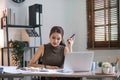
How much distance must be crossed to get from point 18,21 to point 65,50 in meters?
2.03

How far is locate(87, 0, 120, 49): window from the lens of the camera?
4.16 m

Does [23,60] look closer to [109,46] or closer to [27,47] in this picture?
[27,47]

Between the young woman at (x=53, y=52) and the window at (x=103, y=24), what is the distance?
1.65m

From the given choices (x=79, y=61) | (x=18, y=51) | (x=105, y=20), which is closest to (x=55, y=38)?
(x=79, y=61)

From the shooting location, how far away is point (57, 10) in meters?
4.82

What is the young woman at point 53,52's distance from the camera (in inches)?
105

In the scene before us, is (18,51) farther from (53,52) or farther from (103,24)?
(103,24)

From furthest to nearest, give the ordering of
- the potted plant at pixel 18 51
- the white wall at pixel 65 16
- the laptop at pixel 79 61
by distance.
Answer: the white wall at pixel 65 16 < the potted plant at pixel 18 51 < the laptop at pixel 79 61

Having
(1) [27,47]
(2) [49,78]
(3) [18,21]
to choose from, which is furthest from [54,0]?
(2) [49,78]

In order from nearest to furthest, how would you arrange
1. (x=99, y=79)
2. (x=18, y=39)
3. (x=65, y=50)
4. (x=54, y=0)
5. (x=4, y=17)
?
(x=99, y=79) → (x=65, y=50) → (x=4, y=17) → (x=18, y=39) → (x=54, y=0)

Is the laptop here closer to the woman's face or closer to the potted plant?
the woman's face

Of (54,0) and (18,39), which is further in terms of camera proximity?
(54,0)

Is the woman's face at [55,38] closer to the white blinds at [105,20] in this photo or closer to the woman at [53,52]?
the woman at [53,52]

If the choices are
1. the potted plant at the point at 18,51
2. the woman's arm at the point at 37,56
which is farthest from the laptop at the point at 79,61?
the potted plant at the point at 18,51
